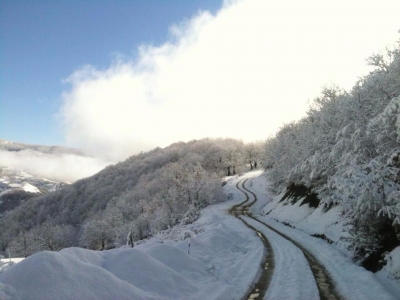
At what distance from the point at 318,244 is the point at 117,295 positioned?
51.6ft

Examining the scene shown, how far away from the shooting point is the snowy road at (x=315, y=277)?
10320mm

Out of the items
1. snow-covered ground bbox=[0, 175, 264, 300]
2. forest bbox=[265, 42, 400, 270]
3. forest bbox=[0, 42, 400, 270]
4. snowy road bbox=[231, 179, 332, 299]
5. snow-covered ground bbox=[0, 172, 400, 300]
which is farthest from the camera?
forest bbox=[0, 42, 400, 270]

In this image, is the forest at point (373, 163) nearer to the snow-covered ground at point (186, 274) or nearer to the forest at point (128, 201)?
the snow-covered ground at point (186, 274)

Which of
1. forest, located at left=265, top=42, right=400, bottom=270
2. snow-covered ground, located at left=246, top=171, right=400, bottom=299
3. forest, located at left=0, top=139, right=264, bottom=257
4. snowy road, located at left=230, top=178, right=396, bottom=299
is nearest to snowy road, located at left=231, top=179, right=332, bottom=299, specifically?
snowy road, located at left=230, top=178, right=396, bottom=299

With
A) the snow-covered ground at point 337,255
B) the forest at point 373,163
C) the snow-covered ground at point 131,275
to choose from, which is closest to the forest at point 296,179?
the forest at point 373,163

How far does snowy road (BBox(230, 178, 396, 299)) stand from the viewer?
10.3 m

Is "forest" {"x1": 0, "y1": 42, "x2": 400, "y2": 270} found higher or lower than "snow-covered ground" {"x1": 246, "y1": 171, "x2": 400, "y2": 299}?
higher

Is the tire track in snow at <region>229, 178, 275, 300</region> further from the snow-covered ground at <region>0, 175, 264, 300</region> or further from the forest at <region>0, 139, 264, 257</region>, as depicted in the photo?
the forest at <region>0, 139, 264, 257</region>

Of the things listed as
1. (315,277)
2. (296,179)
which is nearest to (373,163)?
(315,277)

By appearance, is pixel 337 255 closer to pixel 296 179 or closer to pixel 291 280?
pixel 291 280

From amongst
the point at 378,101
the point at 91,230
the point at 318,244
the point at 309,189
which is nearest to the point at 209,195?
the point at 309,189

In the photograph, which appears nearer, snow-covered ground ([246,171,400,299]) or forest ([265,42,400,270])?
snow-covered ground ([246,171,400,299])

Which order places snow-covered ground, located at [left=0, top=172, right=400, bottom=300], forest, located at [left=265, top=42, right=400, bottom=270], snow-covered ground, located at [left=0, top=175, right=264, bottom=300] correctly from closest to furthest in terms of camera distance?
1. snow-covered ground, located at [left=0, top=175, right=264, bottom=300]
2. snow-covered ground, located at [left=0, top=172, right=400, bottom=300]
3. forest, located at [left=265, top=42, right=400, bottom=270]

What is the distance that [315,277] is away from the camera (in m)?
12.5
